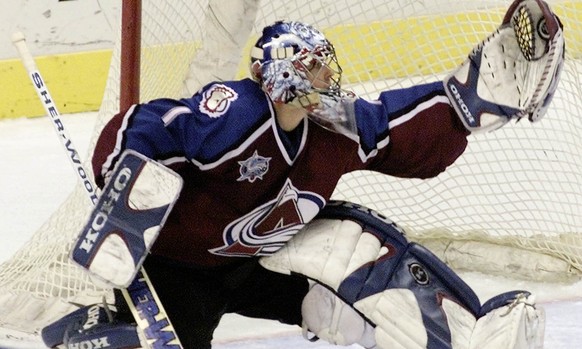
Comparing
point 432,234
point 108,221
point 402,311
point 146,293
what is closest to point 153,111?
point 108,221

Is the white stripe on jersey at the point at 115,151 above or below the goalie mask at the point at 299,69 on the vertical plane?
below

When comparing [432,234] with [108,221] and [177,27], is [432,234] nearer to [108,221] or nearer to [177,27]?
[177,27]

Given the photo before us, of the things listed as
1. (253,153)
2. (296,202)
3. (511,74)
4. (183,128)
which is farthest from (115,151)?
(511,74)

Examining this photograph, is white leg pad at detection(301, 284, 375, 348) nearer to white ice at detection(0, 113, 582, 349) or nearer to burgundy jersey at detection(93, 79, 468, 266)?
burgundy jersey at detection(93, 79, 468, 266)

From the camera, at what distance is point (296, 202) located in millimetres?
2102

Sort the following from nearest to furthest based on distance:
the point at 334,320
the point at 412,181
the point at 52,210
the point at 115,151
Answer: the point at 115,151 < the point at 334,320 < the point at 412,181 < the point at 52,210

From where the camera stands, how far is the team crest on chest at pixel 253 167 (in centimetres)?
202

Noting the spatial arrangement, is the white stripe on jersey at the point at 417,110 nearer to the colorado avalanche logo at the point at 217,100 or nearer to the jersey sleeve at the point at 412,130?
the jersey sleeve at the point at 412,130

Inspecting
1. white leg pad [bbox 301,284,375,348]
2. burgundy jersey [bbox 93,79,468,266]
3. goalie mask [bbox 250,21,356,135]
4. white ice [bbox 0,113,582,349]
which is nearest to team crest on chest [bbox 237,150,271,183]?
burgundy jersey [bbox 93,79,468,266]

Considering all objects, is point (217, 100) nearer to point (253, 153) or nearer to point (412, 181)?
point (253, 153)

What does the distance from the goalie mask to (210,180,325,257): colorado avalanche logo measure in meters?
0.16

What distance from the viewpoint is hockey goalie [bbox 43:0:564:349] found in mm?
1953

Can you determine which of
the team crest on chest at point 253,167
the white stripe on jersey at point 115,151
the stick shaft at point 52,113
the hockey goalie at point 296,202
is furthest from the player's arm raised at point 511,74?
the stick shaft at point 52,113

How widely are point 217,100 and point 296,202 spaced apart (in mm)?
238
